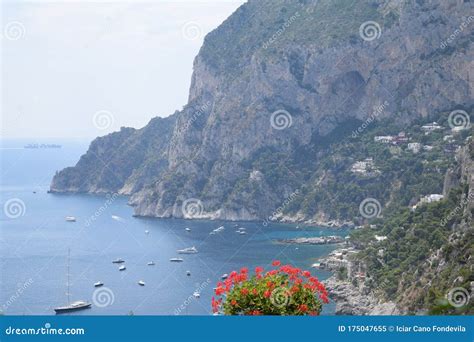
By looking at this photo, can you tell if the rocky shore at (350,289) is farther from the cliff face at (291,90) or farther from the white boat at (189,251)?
the cliff face at (291,90)

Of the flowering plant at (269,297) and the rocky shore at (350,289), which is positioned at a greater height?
the flowering plant at (269,297)

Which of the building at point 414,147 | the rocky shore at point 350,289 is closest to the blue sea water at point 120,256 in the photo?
the rocky shore at point 350,289

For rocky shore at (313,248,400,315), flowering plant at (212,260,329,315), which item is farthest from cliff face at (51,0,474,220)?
flowering plant at (212,260,329,315)

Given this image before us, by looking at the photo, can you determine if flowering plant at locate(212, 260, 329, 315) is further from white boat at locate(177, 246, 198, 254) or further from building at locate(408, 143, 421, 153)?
building at locate(408, 143, 421, 153)

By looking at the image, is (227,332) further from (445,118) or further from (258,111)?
(258,111)

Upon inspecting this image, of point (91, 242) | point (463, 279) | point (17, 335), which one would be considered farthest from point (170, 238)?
point (17, 335)
